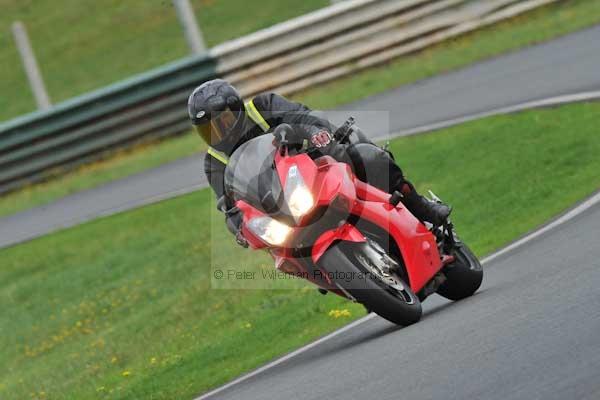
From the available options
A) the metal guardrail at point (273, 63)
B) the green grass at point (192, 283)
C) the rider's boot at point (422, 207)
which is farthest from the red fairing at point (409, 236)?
the metal guardrail at point (273, 63)

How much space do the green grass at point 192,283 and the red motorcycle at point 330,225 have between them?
1.35m

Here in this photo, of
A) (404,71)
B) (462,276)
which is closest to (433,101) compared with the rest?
(404,71)

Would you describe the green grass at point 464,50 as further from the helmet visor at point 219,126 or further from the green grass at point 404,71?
the helmet visor at point 219,126

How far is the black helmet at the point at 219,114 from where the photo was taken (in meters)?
8.19

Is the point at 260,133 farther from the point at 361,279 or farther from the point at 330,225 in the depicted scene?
the point at 361,279

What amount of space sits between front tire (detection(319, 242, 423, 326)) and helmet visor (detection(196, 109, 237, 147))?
3.67 feet

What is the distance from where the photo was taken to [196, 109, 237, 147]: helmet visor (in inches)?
325

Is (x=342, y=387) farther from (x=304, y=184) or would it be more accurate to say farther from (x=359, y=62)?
(x=359, y=62)

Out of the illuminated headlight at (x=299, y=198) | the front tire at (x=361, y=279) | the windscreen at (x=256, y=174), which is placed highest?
the windscreen at (x=256, y=174)

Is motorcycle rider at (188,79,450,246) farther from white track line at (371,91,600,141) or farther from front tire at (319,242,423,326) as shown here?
white track line at (371,91,600,141)

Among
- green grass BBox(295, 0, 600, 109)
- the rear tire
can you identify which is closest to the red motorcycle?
the rear tire

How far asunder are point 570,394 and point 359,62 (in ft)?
46.2

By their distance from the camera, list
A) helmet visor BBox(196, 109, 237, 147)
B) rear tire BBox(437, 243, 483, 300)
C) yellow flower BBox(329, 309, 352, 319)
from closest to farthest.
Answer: helmet visor BBox(196, 109, 237, 147) < rear tire BBox(437, 243, 483, 300) < yellow flower BBox(329, 309, 352, 319)

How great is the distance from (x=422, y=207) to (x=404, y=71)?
1010 cm
